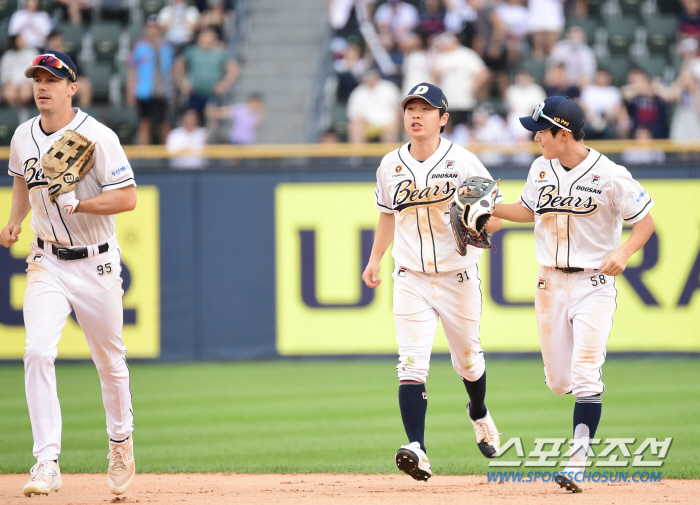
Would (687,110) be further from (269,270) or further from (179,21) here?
(179,21)

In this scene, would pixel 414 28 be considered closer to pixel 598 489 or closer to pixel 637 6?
pixel 637 6

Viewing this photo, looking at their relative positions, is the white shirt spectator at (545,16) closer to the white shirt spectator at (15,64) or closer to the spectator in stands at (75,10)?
the spectator in stands at (75,10)

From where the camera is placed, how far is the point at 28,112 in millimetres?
14461

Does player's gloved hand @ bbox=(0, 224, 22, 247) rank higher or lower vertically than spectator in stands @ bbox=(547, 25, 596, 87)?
lower

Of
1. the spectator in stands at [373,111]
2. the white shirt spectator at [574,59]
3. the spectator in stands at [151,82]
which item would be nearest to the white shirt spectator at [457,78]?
the spectator in stands at [373,111]

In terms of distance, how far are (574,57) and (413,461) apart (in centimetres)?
1036

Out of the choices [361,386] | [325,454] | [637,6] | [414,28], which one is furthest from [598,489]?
[637,6]

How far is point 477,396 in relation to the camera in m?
6.52

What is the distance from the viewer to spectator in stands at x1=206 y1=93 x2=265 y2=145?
1438 cm

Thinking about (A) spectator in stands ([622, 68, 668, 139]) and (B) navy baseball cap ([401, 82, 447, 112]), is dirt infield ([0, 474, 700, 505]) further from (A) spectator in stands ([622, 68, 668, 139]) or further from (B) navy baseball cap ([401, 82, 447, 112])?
(A) spectator in stands ([622, 68, 668, 139])

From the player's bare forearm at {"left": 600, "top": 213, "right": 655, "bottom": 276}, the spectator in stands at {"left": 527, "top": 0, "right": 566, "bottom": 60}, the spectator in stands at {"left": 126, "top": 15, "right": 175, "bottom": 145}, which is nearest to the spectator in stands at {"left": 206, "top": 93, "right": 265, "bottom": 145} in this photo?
the spectator in stands at {"left": 126, "top": 15, "right": 175, "bottom": 145}

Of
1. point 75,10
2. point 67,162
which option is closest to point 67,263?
point 67,162

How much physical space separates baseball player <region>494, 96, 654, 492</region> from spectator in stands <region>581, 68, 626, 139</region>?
775 centimetres

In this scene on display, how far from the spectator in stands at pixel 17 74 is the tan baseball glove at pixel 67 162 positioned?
9.38 meters
